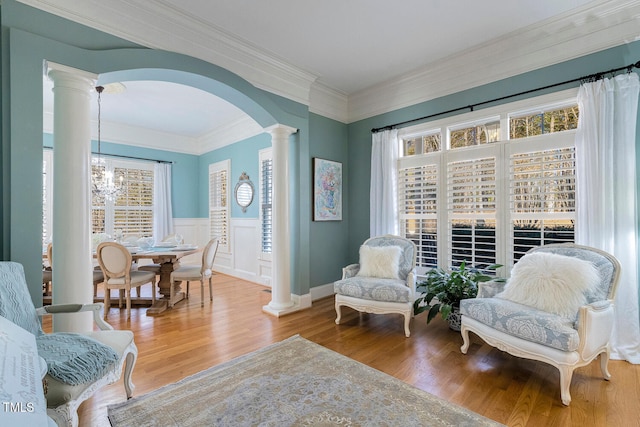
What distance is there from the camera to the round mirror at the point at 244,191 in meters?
5.47

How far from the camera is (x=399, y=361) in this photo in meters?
2.43

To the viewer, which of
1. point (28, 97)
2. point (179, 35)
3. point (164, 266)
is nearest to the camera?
point (28, 97)

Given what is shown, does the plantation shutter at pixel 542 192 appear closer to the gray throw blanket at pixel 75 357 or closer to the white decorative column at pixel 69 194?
the gray throw blanket at pixel 75 357

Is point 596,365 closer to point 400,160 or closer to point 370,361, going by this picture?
point 370,361

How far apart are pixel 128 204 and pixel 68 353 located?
17.1ft

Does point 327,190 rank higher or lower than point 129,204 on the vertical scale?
higher

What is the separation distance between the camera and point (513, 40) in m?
3.00

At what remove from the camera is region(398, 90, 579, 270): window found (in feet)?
9.29

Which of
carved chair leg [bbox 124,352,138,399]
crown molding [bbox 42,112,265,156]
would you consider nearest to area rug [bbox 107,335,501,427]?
carved chair leg [bbox 124,352,138,399]

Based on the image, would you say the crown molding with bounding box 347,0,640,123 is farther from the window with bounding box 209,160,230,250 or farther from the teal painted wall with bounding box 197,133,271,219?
the window with bounding box 209,160,230,250

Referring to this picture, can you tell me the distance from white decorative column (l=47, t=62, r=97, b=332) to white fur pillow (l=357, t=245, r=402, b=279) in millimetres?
2692

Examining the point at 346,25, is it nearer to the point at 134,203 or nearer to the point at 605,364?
the point at 605,364

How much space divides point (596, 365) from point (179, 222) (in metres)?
6.95

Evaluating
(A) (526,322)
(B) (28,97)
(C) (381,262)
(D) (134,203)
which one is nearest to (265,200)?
(C) (381,262)
